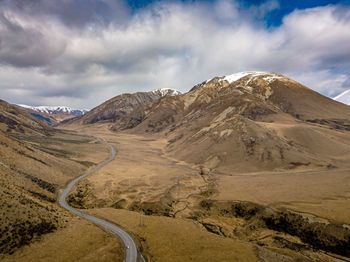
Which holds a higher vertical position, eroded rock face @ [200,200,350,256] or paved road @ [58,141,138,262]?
eroded rock face @ [200,200,350,256]

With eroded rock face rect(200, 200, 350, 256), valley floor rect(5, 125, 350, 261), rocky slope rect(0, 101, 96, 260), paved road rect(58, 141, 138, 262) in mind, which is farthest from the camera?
eroded rock face rect(200, 200, 350, 256)

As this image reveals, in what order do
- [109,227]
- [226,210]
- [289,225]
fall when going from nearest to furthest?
[109,227], [289,225], [226,210]

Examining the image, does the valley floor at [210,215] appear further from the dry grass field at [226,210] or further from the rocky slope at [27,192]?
the rocky slope at [27,192]

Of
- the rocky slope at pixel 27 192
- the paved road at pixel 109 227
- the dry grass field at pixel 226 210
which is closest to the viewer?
the paved road at pixel 109 227

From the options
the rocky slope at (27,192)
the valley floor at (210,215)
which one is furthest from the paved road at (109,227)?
the rocky slope at (27,192)

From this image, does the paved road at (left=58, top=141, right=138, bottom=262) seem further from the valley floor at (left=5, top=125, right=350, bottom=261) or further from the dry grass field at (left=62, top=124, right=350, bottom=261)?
the dry grass field at (left=62, top=124, right=350, bottom=261)

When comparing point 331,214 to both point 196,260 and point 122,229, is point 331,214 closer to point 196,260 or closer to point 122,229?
point 196,260

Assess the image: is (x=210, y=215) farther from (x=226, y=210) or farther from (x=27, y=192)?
(x=27, y=192)

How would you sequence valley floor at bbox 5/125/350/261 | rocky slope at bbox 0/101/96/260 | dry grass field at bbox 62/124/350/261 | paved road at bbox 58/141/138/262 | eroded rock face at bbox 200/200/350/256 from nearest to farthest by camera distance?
1. paved road at bbox 58/141/138/262
2. valley floor at bbox 5/125/350/261
3. rocky slope at bbox 0/101/96/260
4. dry grass field at bbox 62/124/350/261
5. eroded rock face at bbox 200/200/350/256

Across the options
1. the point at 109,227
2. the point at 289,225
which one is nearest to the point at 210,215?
the point at 289,225

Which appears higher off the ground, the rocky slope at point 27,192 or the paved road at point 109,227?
the rocky slope at point 27,192

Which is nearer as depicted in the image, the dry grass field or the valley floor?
the valley floor

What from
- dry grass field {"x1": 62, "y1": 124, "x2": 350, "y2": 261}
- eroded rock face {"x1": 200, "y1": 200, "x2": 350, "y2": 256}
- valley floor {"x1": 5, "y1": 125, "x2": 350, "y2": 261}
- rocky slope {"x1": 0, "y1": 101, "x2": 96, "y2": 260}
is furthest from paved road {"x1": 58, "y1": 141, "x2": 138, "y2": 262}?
eroded rock face {"x1": 200, "y1": 200, "x2": 350, "y2": 256}
